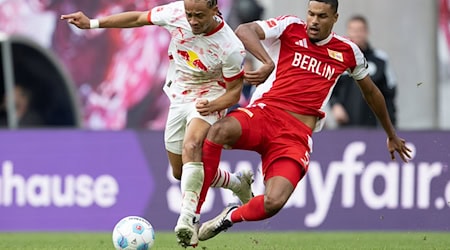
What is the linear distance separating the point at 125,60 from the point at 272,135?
30.3 feet

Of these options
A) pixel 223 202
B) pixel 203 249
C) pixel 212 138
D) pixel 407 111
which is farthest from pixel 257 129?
pixel 407 111

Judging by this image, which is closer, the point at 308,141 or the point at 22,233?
the point at 308,141

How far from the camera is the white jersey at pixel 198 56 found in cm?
1134

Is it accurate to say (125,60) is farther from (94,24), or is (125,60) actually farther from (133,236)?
(133,236)

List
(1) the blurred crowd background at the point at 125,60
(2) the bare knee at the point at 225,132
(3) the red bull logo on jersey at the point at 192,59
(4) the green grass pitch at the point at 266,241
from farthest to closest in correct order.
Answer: (1) the blurred crowd background at the point at 125,60, (4) the green grass pitch at the point at 266,241, (3) the red bull logo on jersey at the point at 192,59, (2) the bare knee at the point at 225,132

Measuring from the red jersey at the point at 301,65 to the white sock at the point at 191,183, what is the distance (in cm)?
90

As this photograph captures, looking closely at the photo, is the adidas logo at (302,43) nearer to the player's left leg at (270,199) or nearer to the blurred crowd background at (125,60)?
the player's left leg at (270,199)

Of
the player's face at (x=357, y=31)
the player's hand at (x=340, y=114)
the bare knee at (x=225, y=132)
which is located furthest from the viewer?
the player's hand at (x=340, y=114)

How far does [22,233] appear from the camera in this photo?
15.2m

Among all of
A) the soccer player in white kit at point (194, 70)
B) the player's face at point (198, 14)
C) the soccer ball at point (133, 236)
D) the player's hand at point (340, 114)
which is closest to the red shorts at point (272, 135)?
the soccer player in white kit at point (194, 70)

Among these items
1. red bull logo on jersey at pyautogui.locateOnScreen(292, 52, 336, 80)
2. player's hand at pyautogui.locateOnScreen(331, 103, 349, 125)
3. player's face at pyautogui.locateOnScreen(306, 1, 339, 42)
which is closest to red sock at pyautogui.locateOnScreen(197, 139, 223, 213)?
red bull logo on jersey at pyautogui.locateOnScreen(292, 52, 336, 80)

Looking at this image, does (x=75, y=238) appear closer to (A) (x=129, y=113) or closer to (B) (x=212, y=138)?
(B) (x=212, y=138)

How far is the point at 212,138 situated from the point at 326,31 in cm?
136

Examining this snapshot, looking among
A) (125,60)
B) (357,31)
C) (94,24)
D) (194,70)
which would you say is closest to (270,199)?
(194,70)
